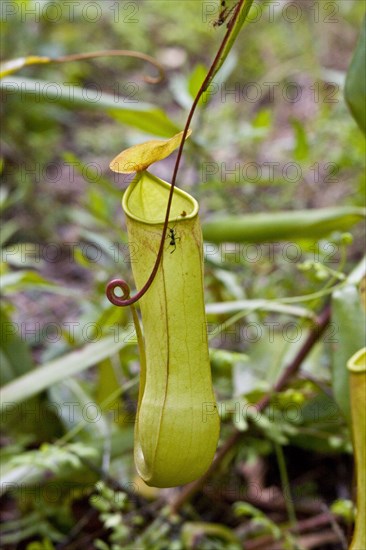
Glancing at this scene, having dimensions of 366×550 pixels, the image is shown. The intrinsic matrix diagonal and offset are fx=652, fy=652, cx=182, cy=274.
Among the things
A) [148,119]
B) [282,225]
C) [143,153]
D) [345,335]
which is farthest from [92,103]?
[345,335]

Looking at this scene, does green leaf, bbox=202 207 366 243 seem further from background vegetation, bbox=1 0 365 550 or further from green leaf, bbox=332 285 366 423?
green leaf, bbox=332 285 366 423

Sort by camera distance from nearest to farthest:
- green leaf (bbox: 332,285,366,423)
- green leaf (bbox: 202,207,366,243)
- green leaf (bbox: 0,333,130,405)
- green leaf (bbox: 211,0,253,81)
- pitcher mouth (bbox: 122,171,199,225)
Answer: green leaf (bbox: 211,0,253,81)
pitcher mouth (bbox: 122,171,199,225)
green leaf (bbox: 332,285,366,423)
green leaf (bbox: 0,333,130,405)
green leaf (bbox: 202,207,366,243)

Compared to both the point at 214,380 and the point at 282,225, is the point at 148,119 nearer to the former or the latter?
the point at 282,225

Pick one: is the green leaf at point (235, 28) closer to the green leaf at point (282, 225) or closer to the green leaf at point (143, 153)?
the green leaf at point (143, 153)

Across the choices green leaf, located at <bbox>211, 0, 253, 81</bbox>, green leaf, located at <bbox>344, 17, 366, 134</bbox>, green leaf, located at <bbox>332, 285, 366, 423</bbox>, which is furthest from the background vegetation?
green leaf, located at <bbox>211, 0, 253, 81</bbox>

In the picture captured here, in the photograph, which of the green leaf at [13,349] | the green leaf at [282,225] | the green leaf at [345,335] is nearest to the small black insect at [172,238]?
the green leaf at [345,335]

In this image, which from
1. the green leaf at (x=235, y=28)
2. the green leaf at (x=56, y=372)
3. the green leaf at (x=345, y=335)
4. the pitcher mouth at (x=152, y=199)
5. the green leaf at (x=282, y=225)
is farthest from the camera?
the green leaf at (x=282, y=225)
